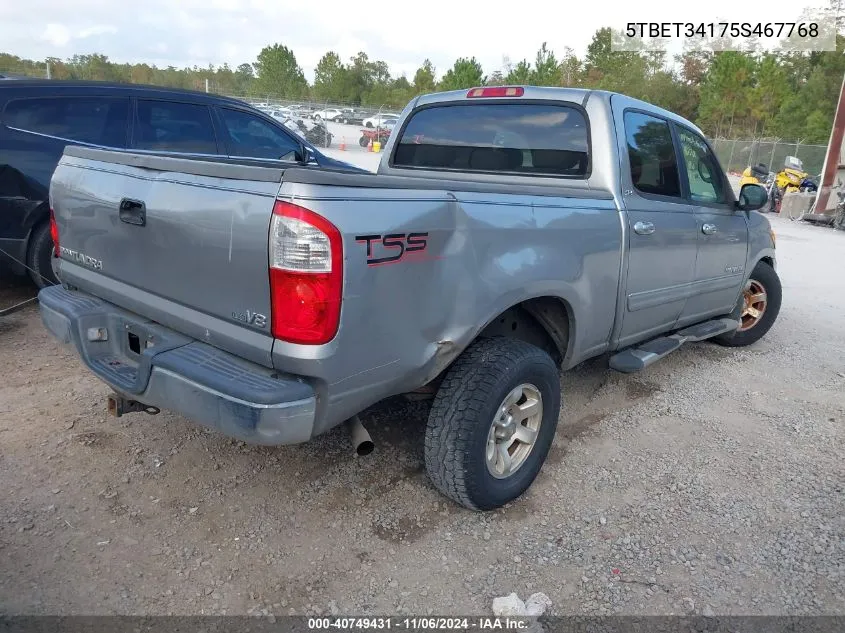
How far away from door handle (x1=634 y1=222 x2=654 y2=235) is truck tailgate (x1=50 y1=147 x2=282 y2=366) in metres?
2.15

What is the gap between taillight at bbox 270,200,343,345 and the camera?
1981mm

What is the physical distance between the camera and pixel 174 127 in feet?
18.6

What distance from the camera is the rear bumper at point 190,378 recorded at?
2.08 meters

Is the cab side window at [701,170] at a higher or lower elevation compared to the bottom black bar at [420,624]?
higher

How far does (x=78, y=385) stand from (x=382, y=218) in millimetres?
2736

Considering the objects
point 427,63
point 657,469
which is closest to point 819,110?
point 427,63

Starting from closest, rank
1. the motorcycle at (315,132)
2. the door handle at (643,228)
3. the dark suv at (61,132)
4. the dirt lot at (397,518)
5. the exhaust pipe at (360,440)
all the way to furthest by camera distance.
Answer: the dirt lot at (397,518) → the exhaust pipe at (360,440) → the door handle at (643,228) → the dark suv at (61,132) → the motorcycle at (315,132)

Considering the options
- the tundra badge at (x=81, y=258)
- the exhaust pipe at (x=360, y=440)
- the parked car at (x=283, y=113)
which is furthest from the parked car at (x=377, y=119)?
the exhaust pipe at (x=360, y=440)

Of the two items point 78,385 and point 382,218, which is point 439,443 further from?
point 78,385

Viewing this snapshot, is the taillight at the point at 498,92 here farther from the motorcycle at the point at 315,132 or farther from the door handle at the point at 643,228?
the motorcycle at the point at 315,132

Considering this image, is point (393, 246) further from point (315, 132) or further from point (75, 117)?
point (315, 132)

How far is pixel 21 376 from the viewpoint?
13.0 ft

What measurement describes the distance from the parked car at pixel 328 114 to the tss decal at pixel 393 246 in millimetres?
30765

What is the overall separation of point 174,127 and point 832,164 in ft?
52.2
